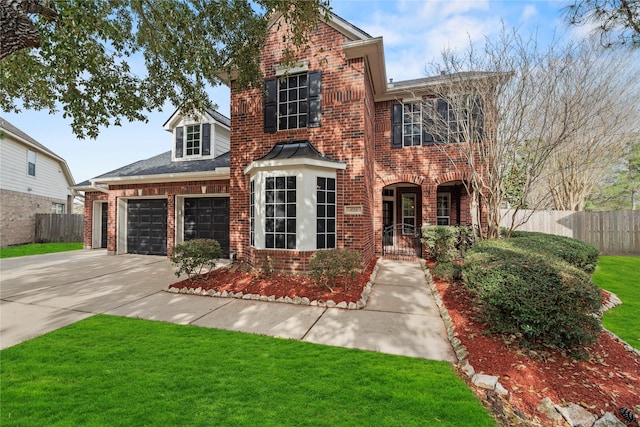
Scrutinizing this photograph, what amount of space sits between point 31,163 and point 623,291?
29467mm

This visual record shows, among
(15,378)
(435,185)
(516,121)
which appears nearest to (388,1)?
(516,121)

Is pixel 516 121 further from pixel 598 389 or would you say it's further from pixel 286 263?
pixel 286 263

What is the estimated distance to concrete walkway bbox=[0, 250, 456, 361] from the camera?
4039 mm

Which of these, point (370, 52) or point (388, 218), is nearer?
point (370, 52)

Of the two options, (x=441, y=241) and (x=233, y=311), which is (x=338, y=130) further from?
(x=233, y=311)

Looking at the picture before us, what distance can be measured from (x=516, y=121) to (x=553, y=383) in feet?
20.3

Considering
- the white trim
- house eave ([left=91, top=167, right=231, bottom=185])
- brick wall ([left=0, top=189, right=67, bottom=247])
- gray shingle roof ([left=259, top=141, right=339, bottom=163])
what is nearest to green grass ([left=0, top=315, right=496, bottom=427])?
the white trim

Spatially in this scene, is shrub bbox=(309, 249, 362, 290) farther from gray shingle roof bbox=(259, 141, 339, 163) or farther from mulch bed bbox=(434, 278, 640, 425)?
gray shingle roof bbox=(259, 141, 339, 163)

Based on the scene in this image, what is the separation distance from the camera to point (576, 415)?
2.48m

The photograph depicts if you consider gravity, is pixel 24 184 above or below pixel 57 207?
above

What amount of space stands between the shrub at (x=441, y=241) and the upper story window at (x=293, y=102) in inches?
213

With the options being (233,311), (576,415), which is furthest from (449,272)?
(233,311)

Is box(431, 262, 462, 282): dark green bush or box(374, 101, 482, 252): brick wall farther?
box(374, 101, 482, 252): brick wall

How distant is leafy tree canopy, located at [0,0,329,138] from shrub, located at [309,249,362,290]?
5.01m
